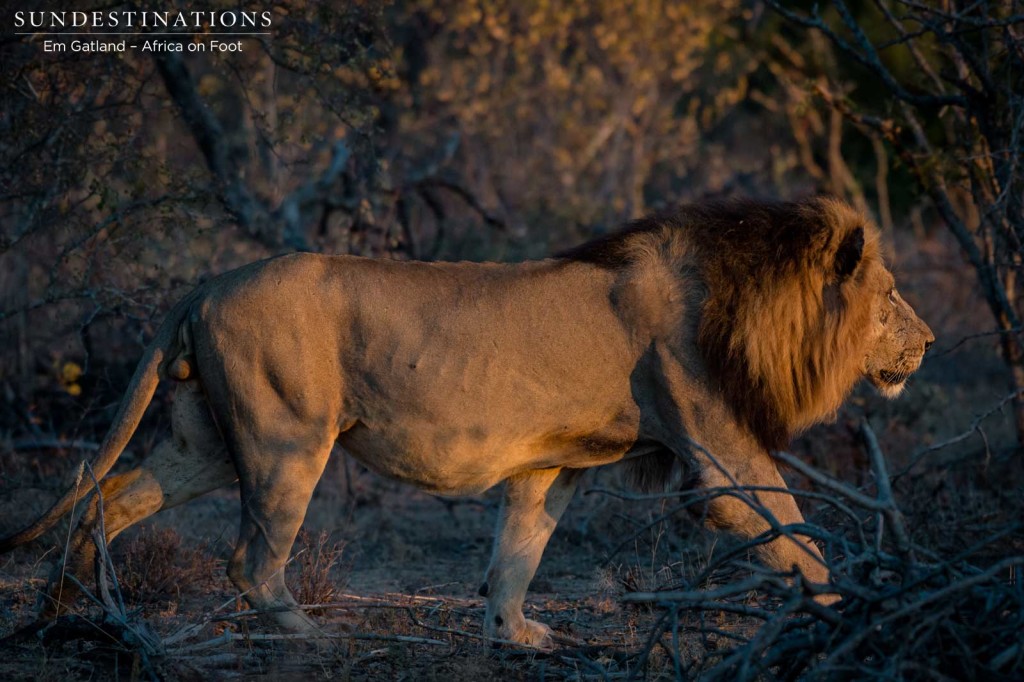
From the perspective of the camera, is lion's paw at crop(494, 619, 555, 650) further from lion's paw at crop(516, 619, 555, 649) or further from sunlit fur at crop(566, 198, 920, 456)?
sunlit fur at crop(566, 198, 920, 456)

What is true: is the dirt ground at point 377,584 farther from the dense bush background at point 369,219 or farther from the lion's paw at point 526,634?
the dense bush background at point 369,219

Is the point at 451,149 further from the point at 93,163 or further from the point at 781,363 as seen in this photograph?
the point at 781,363

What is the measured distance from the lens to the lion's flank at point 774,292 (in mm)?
4324

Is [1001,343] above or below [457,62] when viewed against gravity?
below

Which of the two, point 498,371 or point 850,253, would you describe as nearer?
point 498,371

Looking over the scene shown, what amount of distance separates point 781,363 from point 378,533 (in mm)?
2964

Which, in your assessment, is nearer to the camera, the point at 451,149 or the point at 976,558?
the point at 976,558

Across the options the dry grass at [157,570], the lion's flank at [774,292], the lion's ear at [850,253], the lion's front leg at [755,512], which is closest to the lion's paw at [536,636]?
the lion's front leg at [755,512]

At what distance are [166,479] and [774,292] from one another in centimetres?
248

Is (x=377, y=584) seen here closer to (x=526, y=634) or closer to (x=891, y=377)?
(x=526, y=634)

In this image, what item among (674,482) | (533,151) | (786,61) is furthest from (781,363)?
(786,61)

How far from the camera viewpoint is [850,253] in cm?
451

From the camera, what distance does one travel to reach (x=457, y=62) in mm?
14992

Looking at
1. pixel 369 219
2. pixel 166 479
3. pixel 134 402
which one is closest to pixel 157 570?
pixel 166 479
